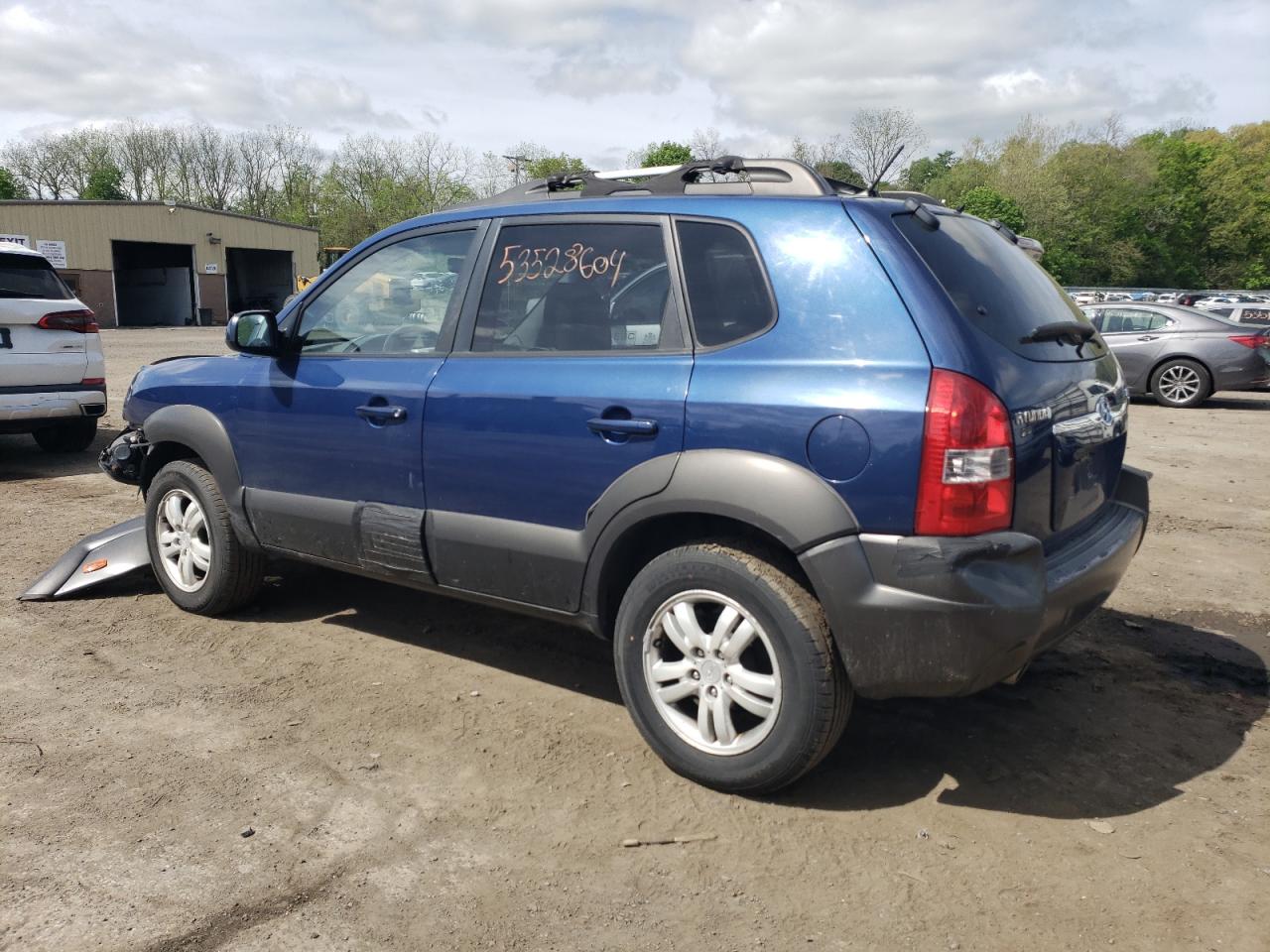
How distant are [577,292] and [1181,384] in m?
13.3

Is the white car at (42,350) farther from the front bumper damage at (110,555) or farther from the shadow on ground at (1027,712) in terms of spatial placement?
the shadow on ground at (1027,712)

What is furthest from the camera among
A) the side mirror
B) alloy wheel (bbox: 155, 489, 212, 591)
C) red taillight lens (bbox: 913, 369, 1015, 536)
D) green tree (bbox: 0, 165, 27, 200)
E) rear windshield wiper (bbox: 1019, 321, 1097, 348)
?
green tree (bbox: 0, 165, 27, 200)

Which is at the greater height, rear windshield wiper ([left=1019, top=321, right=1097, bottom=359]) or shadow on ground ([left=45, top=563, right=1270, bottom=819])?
rear windshield wiper ([left=1019, top=321, right=1097, bottom=359])

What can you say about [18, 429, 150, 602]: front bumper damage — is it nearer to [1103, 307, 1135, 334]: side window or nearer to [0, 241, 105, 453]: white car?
[0, 241, 105, 453]: white car

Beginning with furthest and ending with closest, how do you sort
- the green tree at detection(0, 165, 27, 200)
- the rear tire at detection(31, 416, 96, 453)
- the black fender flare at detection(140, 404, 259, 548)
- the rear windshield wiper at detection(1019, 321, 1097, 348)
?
the green tree at detection(0, 165, 27, 200)
the rear tire at detection(31, 416, 96, 453)
the black fender flare at detection(140, 404, 259, 548)
the rear windshield wiper at detection(1019, 321, 1097, 348)

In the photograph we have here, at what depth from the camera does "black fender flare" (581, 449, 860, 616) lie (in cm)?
292

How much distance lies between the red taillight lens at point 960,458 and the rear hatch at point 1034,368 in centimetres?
6

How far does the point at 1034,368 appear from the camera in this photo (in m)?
3.10

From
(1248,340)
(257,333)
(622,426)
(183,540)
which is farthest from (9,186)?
(622,426)

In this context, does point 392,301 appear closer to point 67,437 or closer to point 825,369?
point 825,369

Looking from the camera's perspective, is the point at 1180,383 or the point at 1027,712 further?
the point at 1180,383

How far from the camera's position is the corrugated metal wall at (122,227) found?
132ft

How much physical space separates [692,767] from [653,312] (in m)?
1.48

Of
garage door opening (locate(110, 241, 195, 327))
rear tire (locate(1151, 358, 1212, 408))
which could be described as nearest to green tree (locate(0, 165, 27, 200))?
garage door opening (locate(110, 241, 195, 327))
